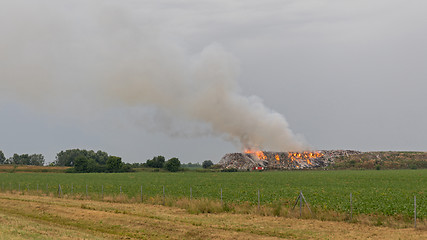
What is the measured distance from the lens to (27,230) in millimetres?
24141

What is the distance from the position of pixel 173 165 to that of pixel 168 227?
139268mm

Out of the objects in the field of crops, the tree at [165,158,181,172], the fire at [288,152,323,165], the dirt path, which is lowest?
the dirt path

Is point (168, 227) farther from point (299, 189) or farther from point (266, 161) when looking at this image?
point (266, 161)

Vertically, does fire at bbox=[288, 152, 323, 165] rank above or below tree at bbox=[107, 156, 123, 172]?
above

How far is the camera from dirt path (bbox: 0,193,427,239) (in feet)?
78.2

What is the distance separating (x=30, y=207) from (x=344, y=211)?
1032 inches

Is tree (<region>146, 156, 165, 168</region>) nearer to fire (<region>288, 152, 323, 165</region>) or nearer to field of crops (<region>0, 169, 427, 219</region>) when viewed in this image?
fire (<region>288, 152, 323, 165</region>)

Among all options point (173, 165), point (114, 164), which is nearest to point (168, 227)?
point (173, 165)

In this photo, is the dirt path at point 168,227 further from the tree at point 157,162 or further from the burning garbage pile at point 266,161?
the tree at point 157,162

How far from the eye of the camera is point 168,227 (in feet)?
86.5

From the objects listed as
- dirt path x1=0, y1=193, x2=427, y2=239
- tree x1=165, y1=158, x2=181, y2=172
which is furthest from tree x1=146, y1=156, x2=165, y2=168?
dirt path x1=0, y1=193, x2=427, y2=239

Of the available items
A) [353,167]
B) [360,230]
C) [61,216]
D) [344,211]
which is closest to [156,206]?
[61,216]

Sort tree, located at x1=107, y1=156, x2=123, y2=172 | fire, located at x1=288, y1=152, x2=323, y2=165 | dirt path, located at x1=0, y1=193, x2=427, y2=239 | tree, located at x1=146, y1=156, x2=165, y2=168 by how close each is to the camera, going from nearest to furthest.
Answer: dirt path, located at x1=0, y1=193, x2=427, y2=239 < tree, located at x1=107, y1=156, x2=123, y2=172 < tree, located at x1=146, y1=156, x2=165, y2=168 < fire, located at x1=288, y1=152, x2=323, y2=165

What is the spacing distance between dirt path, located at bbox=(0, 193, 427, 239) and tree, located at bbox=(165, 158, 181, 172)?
129866 mm
